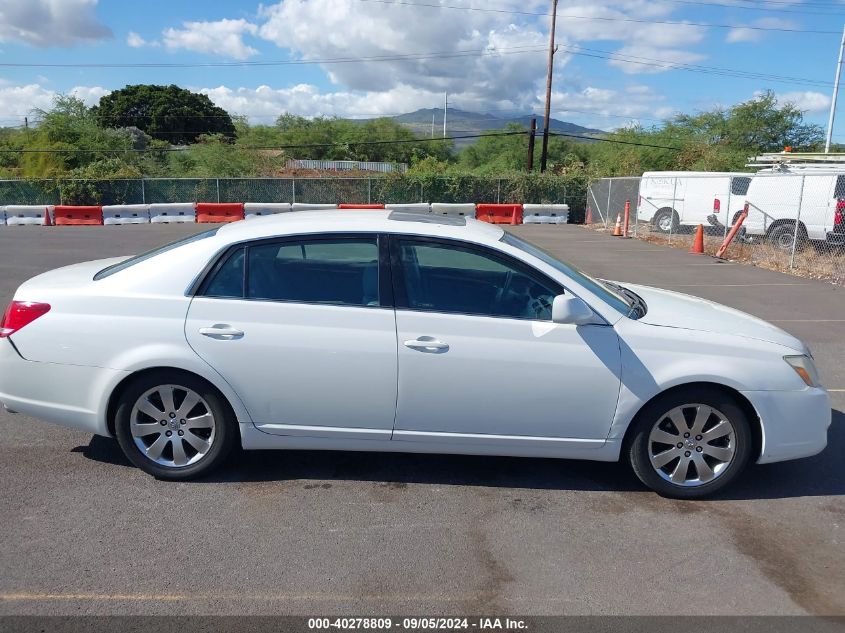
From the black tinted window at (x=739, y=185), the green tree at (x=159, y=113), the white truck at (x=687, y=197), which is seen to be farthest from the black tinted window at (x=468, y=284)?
the green tree at (x=159, y=113)

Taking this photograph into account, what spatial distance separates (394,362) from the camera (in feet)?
13.0

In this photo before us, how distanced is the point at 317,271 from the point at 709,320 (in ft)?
8.01

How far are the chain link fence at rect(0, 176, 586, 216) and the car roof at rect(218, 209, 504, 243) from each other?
28.4 meters

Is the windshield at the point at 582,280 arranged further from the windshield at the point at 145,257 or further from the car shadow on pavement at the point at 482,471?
the windshield at the point at 145,257

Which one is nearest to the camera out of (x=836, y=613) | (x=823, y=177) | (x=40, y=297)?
(x=836, y=613)

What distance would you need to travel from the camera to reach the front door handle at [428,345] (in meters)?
3.96

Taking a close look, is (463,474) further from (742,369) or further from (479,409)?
(742,369)

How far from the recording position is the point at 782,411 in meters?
4.05

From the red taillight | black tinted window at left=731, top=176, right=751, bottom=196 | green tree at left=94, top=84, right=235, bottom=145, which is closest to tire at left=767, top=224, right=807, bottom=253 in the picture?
black tinted window at left=731, top=176, right=751, bottom=196

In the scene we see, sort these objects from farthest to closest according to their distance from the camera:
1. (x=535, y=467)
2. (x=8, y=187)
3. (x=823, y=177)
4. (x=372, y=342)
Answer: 1. (x=8, y=187)
2. (x=823, y=177)
3. (x=535, y=467)
4. (x=372, y=342)

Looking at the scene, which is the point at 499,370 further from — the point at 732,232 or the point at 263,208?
the point at 263,208

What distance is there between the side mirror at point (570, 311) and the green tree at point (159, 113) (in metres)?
77.2

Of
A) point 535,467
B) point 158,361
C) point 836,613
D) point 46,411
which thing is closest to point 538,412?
point 535,467

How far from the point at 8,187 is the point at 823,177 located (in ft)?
106
